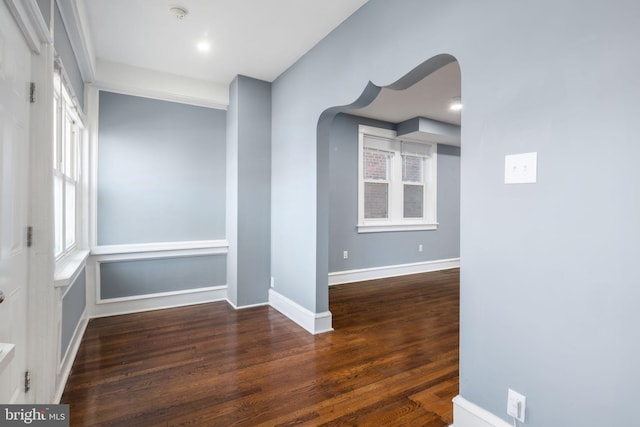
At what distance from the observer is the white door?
1316 mm

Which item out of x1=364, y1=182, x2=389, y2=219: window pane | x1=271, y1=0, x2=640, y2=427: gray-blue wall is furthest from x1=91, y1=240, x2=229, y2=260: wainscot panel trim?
x1=271, y1=0, x2=640, y2=427: gray-blue wall

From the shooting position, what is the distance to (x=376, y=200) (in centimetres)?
535

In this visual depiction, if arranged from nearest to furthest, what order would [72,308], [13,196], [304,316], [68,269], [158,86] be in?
[13,196] < [68,269] < [72,308] < [304,316] < [158,86]

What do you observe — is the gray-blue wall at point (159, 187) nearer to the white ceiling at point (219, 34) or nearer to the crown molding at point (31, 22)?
the white ceiling at point (219, 34)

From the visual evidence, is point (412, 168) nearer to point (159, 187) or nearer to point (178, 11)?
point (159, 187)

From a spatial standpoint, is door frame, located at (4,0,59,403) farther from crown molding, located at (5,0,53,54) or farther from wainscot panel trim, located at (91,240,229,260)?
wainscot panel trim, located at (91,240,229,260)

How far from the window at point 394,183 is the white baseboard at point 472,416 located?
11.4 ft

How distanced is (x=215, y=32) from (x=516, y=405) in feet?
10.9

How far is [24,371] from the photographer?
160 centimetres

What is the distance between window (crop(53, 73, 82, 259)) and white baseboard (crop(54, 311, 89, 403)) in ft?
Result: 2.34

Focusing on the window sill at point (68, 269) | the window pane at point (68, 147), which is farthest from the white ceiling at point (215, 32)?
the window sill at point (68, 269)

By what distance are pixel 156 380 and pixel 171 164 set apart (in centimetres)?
240

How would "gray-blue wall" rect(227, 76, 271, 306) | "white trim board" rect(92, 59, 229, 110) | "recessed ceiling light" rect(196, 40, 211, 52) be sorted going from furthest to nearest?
1. "gray-blue wall" rect(227, 76, 271, 306)
2. "white trim board" rect(92, 59, 229, 110)
3. "recessed ceiling light" rect(196, 40, 211, 52)

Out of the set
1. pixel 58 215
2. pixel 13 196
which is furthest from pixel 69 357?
pixel 13 196
